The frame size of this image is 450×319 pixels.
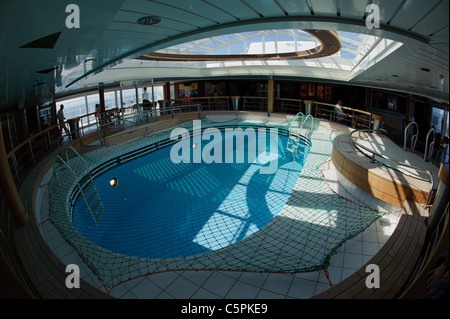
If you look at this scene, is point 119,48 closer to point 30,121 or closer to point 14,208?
point 14,208

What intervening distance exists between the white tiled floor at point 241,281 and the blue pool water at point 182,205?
75 cm

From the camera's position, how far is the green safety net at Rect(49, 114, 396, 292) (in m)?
2.21

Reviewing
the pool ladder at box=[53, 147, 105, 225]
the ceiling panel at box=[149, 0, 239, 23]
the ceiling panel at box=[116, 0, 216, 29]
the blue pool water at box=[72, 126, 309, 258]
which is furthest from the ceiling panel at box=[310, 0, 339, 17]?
the pool ladder at box=[53, 147, 105, 225]

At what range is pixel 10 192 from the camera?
1961mm

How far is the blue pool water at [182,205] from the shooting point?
3068 millimetres

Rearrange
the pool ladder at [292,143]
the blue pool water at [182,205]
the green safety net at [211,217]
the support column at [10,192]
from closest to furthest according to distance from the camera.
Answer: the support column at [10,192], the green safety net at [211,217], the blue pool water at [182,205], the pool ladder at [292,143]

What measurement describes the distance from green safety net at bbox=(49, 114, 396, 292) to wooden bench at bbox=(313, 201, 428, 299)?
0.53 meters

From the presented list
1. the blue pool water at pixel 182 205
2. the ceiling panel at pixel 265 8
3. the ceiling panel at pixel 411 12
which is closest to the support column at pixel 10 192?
the blue pool water at pixel 182 205

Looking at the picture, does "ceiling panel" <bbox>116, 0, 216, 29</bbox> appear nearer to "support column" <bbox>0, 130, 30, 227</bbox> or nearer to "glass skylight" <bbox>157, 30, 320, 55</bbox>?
"support column" <bbox>0, 130, 30, 227</bbox>

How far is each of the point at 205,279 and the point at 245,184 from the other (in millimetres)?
2585

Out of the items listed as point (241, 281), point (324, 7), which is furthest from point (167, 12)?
point (241, 281)

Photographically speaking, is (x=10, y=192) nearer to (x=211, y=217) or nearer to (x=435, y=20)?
(x=211, y=217)

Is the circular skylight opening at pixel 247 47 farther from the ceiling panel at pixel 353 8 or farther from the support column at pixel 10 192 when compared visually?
the support column at pixel 10 192
